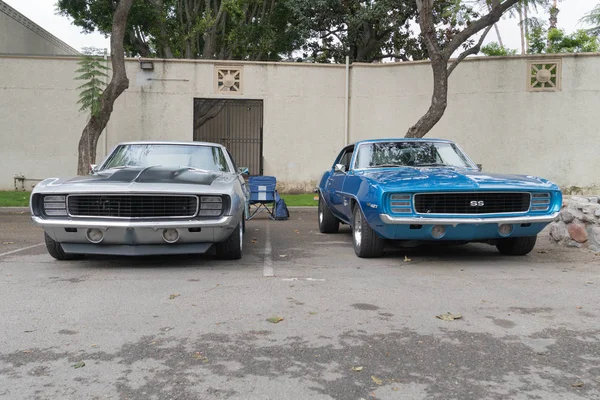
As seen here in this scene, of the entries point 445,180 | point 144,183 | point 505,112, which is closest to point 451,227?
point 445,180

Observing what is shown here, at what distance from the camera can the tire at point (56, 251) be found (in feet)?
20.2

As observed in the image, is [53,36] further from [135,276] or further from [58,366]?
[58,366]

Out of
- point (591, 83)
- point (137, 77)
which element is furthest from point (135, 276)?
point (591, 83)

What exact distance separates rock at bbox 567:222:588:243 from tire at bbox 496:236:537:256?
1103 millimetres

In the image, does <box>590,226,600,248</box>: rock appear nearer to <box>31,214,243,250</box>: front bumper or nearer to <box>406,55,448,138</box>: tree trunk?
<box>31,214,243,250</box>: front bumper

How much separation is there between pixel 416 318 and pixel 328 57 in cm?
2289

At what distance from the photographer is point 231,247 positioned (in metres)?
6.26

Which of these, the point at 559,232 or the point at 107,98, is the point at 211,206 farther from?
the point at 107,98

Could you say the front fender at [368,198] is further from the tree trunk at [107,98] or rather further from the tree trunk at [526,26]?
the tree trunk at [526,26]

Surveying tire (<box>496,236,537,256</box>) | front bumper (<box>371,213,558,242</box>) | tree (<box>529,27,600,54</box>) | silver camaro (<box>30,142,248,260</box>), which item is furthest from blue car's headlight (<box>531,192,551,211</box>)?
tree (<box>529,27,600,54</box>)

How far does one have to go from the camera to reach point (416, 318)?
13.1 ft

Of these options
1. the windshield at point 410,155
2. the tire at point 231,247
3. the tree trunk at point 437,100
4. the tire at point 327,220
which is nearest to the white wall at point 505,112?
the tree trunk at point 437,100

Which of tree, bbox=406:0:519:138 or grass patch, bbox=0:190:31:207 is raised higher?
tree, bbox=406:0:519:138

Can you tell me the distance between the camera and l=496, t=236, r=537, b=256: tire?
6686 mm
